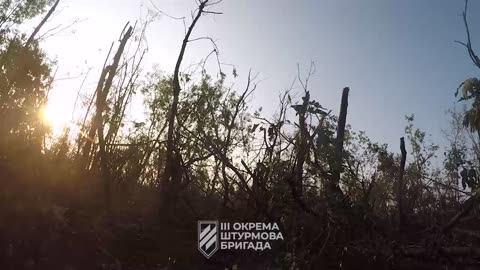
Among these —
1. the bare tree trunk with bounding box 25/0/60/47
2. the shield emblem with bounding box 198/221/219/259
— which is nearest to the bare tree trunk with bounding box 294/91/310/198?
the shield emblem with bounding box 198/221/219/259

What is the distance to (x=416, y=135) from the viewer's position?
2181 cm

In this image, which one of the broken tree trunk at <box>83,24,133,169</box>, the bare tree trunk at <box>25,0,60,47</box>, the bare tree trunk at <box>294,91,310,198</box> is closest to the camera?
the bare tree trunk at <box>294,91,310,198</box>

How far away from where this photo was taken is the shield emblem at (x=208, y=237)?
7441mm

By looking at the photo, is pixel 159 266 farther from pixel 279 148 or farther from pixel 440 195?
pixel 440 195

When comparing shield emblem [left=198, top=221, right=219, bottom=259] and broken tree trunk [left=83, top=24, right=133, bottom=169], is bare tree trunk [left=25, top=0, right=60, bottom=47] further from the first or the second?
shield emblem [left=198, top=221, right=219, bottom=259]

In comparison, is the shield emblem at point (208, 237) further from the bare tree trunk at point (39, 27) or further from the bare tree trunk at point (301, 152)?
the bare tree trunk at point (39, 27)

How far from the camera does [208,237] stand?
7.79m

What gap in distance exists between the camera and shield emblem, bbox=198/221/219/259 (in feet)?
24.4

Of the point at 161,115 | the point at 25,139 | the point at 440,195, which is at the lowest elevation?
the point at 440,195

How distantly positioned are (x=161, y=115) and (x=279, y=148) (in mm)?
7127

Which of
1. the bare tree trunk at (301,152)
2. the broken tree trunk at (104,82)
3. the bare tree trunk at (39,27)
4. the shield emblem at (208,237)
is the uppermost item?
the bare tree trunk at (39,27)

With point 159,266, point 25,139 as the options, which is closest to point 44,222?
point 159,266

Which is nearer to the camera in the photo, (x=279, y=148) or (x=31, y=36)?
(x=279, y=148)

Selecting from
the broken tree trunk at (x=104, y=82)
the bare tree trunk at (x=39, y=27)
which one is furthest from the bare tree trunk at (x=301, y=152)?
the bare tree trunk at (x=39, y=27)
